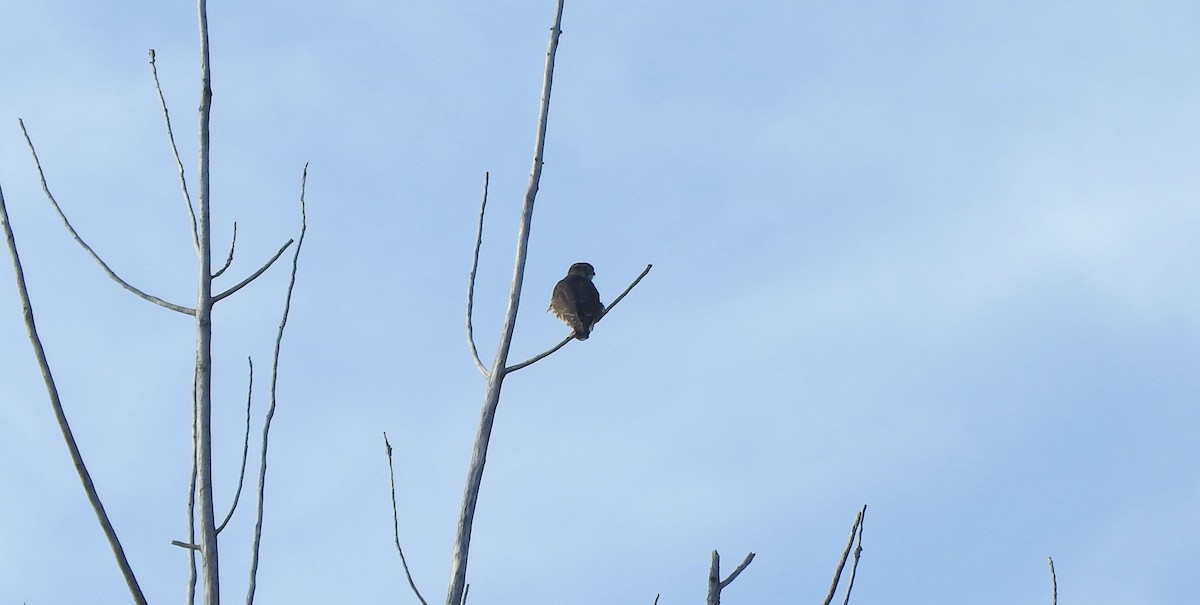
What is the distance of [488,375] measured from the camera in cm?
400

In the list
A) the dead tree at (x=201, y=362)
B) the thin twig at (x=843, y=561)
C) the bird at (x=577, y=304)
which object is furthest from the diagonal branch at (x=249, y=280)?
the bird at (x=577, y=304)

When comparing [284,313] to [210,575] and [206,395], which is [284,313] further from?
[210,575]

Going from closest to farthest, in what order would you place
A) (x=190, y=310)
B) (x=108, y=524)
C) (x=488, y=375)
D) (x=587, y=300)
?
1. (x=108, y=524)
2. (x=190, y=310)
3. (x=488, y=375)
4. (x=587, y=300)

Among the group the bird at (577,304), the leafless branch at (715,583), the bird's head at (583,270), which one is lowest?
the leafless branch at (715,583)

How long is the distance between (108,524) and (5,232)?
746 millimetres

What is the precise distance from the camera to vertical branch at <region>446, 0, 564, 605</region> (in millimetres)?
3488

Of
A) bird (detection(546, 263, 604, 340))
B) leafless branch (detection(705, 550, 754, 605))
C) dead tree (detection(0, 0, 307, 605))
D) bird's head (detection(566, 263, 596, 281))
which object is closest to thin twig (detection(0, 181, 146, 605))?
dead tree (detection(0, 0, 307, 605))

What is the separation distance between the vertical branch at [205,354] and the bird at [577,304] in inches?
267

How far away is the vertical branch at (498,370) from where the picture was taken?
3.49 metres

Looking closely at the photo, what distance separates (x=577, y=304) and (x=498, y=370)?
6724mm

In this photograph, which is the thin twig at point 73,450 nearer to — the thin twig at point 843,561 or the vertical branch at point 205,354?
the vertical branch at point 205,354

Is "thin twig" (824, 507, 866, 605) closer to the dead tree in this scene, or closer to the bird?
the dead tree

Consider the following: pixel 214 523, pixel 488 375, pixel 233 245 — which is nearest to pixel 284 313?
pixel 233 245

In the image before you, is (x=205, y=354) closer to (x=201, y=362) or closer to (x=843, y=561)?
(x=201, y=362)
